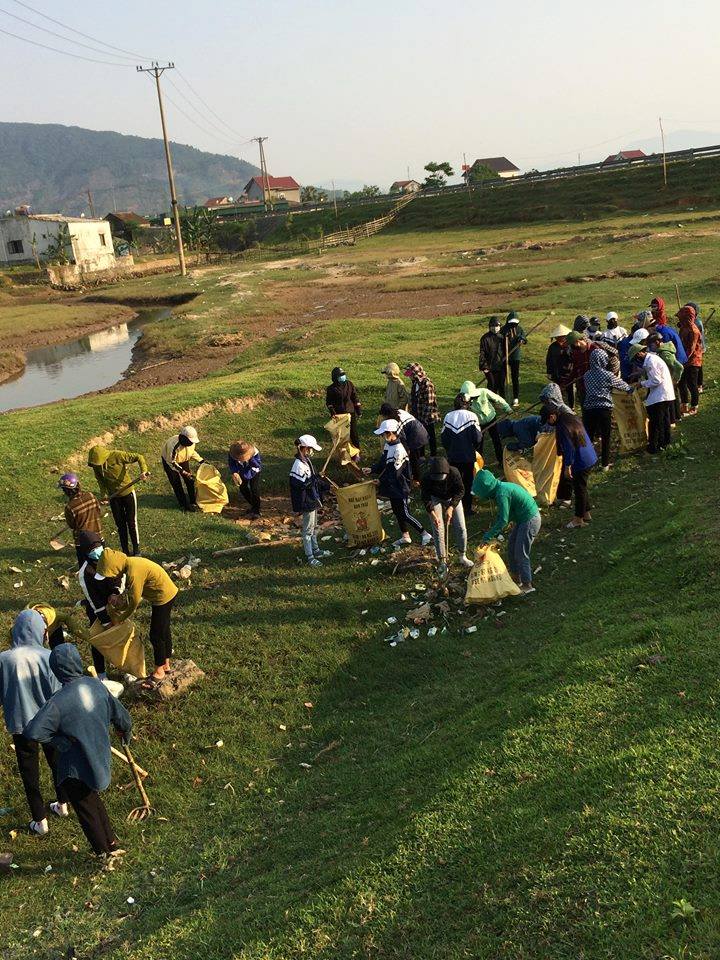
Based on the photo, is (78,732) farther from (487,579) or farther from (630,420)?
(630,420)

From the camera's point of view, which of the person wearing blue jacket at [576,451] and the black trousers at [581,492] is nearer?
the person wearing blue jacket at [576,451]

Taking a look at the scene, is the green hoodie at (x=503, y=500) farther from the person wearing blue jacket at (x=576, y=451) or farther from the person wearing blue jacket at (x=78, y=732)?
the person wearing blue jacket at (x=78, y=732)

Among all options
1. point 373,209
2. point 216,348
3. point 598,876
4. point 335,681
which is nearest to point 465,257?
point 216,348

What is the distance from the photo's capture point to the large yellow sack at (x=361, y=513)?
12305 millimetres

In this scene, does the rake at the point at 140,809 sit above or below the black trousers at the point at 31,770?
below

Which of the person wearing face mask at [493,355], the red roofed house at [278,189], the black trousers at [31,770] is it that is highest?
the red roofed house at [278,189]

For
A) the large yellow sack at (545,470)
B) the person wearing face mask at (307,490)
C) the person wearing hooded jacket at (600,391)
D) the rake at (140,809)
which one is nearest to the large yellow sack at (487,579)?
the large yellow sack at (545,470)

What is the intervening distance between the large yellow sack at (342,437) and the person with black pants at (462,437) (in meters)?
3.65

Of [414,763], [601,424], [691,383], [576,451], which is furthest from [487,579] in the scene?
[691,383]

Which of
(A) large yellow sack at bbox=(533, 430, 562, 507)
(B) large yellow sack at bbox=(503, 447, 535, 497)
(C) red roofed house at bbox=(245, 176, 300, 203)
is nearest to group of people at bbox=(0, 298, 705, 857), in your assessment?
(A) large yellow sack at bbox=(533, 430, 562, 507)

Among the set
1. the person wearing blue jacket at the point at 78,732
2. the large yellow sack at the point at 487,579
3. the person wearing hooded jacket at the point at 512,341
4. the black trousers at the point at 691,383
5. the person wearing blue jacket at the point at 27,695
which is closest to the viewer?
the person wearing blue jacket at the point at 78,732

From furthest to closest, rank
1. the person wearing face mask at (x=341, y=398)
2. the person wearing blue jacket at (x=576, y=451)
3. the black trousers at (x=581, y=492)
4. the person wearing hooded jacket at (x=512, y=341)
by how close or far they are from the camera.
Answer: the person wearing hooded jacket at (x=512, y=341) < the person wearing face mask at (x=341, y=398) < the black trousers at (x=581, y=492) < the person wearing blue jacket at (x=576, y=451)

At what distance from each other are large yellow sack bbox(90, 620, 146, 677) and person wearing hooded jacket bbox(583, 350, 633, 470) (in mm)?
7984

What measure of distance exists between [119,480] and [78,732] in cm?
613
